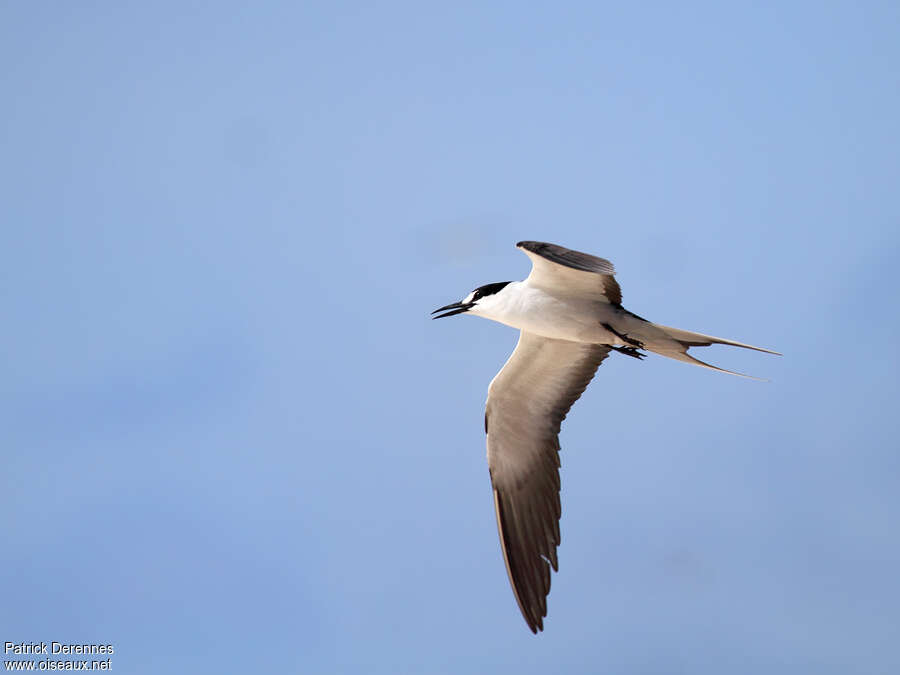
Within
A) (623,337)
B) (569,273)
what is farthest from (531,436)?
(569,273)

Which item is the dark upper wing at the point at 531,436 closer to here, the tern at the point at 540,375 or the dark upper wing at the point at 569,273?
the tern at the point at 540,375

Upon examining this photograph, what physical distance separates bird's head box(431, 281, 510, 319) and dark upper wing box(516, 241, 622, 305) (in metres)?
0.63

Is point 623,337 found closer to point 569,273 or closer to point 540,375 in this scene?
point 569,273

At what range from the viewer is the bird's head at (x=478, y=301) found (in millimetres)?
11859

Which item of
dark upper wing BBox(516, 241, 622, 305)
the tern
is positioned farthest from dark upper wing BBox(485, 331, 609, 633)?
dark upper wing BBox(516, 241, 622, 305)

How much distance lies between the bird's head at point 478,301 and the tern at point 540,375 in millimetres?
12

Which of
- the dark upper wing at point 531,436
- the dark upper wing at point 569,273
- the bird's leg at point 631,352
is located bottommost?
→ the dark upper wing at point 531,436

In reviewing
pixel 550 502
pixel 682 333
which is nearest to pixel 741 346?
pixel 682 333

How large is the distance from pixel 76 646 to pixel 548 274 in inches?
284

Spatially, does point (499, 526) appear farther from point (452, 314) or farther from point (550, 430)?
point (452, 314)

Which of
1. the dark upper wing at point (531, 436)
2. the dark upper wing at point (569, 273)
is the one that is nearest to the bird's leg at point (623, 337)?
the dark upper wing at point (569, 273)

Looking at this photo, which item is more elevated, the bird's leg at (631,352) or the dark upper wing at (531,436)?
the bird's leg at (631,352)

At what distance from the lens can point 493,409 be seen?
41.1 ft

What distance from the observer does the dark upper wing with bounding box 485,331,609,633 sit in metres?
12.2
